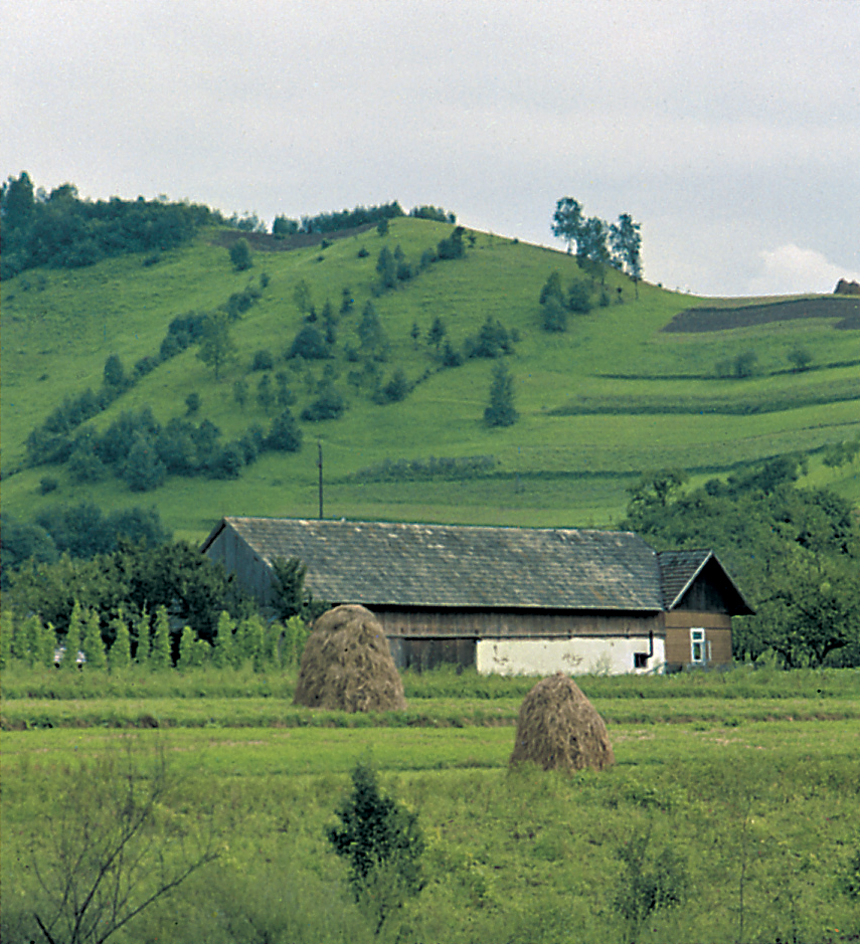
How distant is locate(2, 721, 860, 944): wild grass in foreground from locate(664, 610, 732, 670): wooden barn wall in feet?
99.8

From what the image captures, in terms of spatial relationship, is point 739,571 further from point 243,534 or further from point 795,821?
point 795,821

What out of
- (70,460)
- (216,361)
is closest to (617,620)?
(70,460)

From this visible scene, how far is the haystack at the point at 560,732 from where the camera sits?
22859mm

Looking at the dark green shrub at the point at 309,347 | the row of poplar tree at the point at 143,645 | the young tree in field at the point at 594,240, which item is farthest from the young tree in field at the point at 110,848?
the young tree in field at the point at 594,240

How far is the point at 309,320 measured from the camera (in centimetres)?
16562

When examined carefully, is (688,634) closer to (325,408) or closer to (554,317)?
(325,408)

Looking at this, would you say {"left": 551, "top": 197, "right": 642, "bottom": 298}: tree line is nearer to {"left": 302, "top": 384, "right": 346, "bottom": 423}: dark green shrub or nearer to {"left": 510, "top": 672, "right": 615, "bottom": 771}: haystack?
{"left": 302, "top": 384, "right": 346, "bottom": 423}: dark green shrub

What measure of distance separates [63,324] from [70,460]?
5663 cm

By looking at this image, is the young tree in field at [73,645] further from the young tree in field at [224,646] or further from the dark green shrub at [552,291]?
the dark green shrub at [552,291]

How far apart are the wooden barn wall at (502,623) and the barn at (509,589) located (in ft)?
0.14

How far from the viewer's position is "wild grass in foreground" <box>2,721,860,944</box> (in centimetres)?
1424

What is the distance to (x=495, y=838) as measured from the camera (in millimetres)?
19047

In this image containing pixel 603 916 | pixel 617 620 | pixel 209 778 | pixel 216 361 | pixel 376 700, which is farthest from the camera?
pixel 216 361

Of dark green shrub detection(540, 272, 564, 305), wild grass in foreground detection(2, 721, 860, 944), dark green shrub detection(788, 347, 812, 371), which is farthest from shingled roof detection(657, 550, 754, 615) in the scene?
dark green shrub detection(540, 272, 564, 305)
